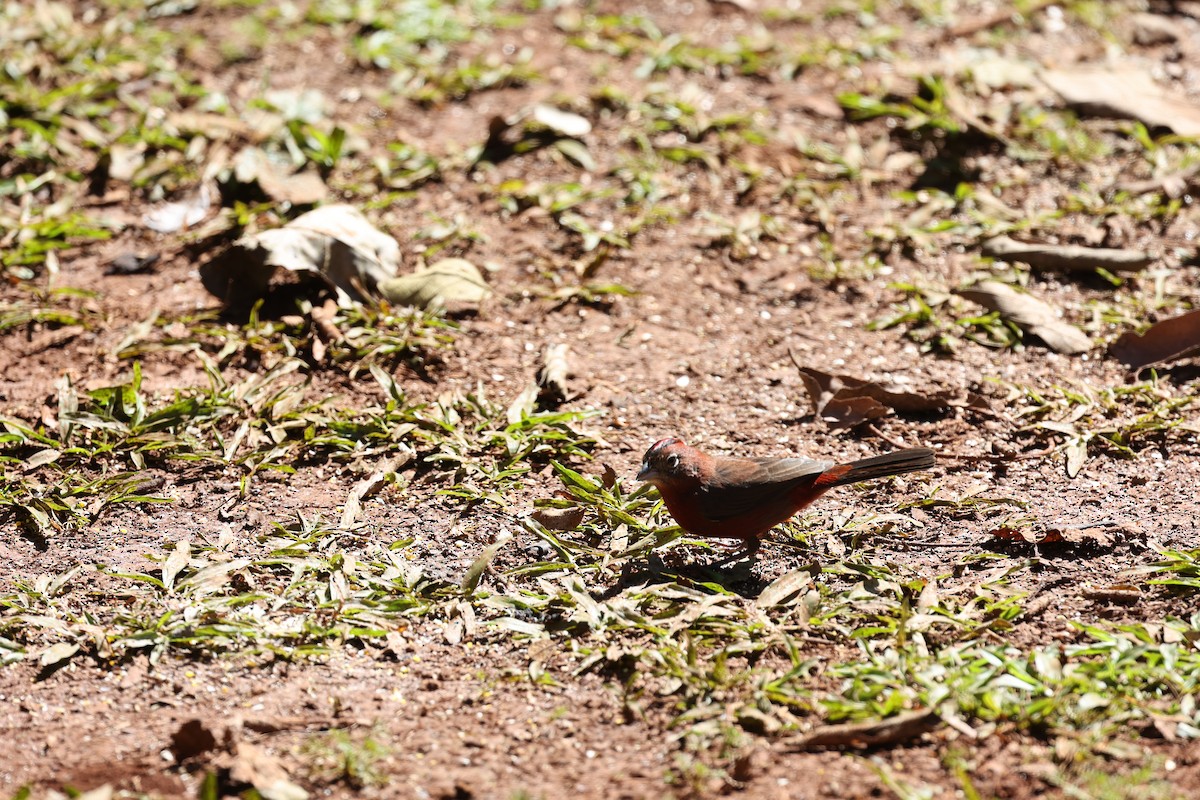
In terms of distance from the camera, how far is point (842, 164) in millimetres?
6871

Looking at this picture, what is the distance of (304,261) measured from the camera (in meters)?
5.78

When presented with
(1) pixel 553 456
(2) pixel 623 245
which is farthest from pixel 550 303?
(1) pixel 553 456

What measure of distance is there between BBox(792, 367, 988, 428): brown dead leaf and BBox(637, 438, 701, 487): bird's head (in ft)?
3.43

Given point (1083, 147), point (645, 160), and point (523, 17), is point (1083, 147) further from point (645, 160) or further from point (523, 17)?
point (523, 17)

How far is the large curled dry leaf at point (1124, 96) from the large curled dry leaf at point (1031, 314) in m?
1.95

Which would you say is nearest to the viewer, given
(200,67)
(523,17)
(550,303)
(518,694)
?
(518,694)

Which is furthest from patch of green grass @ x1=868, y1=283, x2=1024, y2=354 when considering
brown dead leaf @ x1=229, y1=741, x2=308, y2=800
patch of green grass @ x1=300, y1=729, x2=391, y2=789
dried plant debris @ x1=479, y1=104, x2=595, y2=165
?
brown dead leaf @ x1=229, y1=741, x2=308, y2=800

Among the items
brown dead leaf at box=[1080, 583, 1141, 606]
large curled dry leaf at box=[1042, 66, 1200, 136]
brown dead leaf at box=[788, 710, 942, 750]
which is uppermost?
large curled dry leaf at box=[1042, 66, 1200, 136]

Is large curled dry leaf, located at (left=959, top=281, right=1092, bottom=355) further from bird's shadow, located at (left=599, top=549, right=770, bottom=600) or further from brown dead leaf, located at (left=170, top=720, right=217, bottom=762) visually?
brown dead leaf, located at (left=170, top=720, right=217, bottom=762)

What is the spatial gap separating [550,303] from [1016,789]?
11.0 feet

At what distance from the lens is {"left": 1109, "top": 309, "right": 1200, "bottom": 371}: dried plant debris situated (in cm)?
541

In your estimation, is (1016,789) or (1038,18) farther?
(1038,18)

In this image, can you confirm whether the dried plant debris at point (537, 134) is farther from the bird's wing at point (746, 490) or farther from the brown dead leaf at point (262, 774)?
the brown dead leaf at point (262, 774)

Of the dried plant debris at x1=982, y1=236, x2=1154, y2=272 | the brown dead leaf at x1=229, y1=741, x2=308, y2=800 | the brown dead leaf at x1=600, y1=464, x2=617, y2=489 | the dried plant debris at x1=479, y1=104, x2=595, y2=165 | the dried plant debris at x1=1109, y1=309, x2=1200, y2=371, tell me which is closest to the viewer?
the brown dead leaf at x1=229, y1=741, x2=308, y2=800
